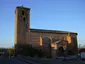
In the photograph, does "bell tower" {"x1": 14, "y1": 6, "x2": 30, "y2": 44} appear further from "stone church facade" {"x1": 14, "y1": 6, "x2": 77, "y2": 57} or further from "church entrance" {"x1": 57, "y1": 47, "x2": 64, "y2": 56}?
"church entrance" {"x1": 57, "y1": 47, "x2": 64, "y2": 56}

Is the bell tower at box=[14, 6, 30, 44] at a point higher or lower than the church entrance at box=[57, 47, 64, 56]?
higher

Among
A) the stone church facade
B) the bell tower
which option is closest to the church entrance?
the stone church facade

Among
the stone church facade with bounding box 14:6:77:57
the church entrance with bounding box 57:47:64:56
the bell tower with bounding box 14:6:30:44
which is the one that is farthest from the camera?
the bell tower with bounding box 14:6:30:44

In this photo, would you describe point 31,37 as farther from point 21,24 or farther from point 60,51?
point 60,51

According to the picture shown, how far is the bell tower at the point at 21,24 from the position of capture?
86875mm

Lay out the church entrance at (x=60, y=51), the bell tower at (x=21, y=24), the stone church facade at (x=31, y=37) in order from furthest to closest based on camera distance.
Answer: the bell tower at (x=21, y=24) < the stone church facade at (x=31, y=37) < the church entrance at (x=60, y=51)

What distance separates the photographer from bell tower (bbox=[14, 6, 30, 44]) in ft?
285

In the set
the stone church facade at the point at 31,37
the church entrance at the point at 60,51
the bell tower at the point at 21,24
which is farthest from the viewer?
the bell tower at the point at 21,24

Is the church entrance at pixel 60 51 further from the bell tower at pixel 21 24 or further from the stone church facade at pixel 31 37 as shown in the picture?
the bell tower at pixel 21 24

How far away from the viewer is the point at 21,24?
87.7 metres

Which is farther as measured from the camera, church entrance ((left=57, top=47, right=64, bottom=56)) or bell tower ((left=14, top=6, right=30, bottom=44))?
bell tower ((left=14, top=6, right=30, bottom=44))

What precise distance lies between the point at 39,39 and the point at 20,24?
11901 mm

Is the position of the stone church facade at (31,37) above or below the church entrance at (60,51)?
above

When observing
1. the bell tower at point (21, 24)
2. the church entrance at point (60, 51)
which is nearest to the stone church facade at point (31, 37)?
the bell tower at point (21, 24)
